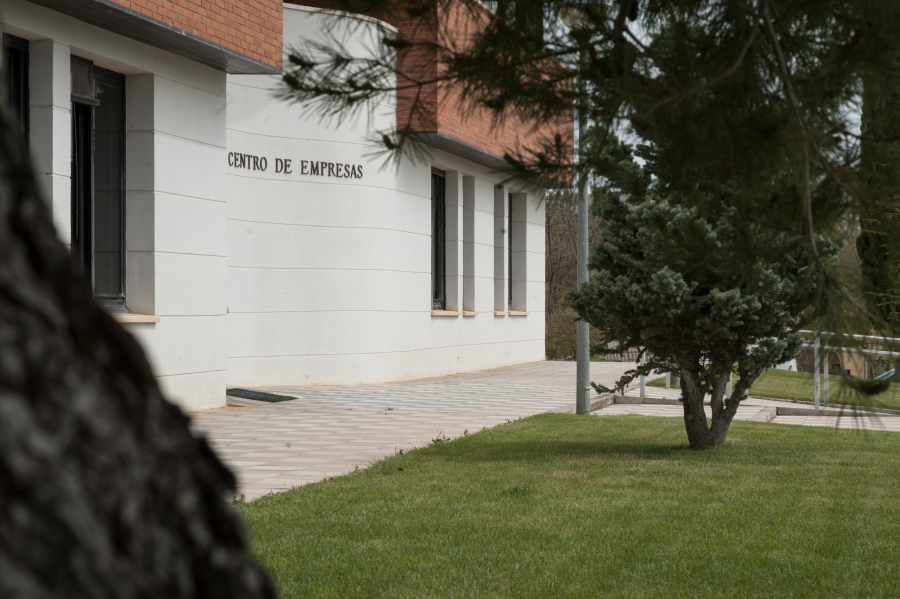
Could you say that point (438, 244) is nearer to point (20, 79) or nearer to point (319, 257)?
point (319, 257)

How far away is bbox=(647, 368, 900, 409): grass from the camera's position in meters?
2.98

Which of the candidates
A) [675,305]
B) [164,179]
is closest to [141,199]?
[164,179]

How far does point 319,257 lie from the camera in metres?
17.3

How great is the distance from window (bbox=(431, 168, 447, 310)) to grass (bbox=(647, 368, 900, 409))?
5.30m

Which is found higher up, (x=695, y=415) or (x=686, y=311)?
(x=686, y=311)

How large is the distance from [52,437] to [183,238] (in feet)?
40.2

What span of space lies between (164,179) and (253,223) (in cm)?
428

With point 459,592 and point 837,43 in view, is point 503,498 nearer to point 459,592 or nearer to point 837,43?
point 459,592

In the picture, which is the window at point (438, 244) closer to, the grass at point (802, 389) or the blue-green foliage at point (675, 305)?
the grass at point (802, 389)

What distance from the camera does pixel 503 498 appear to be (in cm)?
712

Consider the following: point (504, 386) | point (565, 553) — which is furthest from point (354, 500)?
point (504, 386)

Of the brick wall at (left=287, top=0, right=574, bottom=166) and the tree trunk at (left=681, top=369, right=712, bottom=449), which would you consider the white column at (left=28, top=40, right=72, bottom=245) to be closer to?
the tree trunk at (left=681, top=369, right=712, bottom=449)

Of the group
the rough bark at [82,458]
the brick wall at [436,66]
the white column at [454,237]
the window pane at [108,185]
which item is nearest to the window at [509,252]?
the white column at [454,237]

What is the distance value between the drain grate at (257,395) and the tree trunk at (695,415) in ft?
23.5
